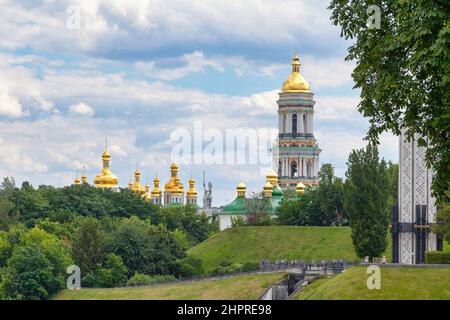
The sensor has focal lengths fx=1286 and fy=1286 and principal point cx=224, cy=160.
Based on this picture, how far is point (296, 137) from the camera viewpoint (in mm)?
161250

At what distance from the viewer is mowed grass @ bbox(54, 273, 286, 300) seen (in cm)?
6962

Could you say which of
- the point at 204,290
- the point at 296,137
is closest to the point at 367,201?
the point at 204,290

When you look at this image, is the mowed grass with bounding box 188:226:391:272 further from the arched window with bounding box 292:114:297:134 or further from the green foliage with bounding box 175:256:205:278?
the arched window with bounding box 292:114:297:134

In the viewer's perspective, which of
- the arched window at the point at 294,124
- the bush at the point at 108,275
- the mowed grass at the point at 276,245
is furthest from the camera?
the arched window at the point at 294,124

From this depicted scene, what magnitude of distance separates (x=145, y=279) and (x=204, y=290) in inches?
719

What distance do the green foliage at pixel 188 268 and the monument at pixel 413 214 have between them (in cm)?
2150

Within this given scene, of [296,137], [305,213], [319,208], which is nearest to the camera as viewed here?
[319,208]

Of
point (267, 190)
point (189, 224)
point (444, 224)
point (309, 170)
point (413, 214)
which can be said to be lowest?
point (444, 224)

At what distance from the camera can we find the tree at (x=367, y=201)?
86438 millimetres

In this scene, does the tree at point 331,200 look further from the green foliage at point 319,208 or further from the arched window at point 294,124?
the arched window at point 294,124

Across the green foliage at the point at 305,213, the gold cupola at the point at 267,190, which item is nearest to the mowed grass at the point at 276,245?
the green foliage at the point at 305,213

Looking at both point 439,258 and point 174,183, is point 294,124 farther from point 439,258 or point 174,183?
point 439,258

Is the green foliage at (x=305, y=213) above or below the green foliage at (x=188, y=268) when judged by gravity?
above

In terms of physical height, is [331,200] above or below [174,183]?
below
